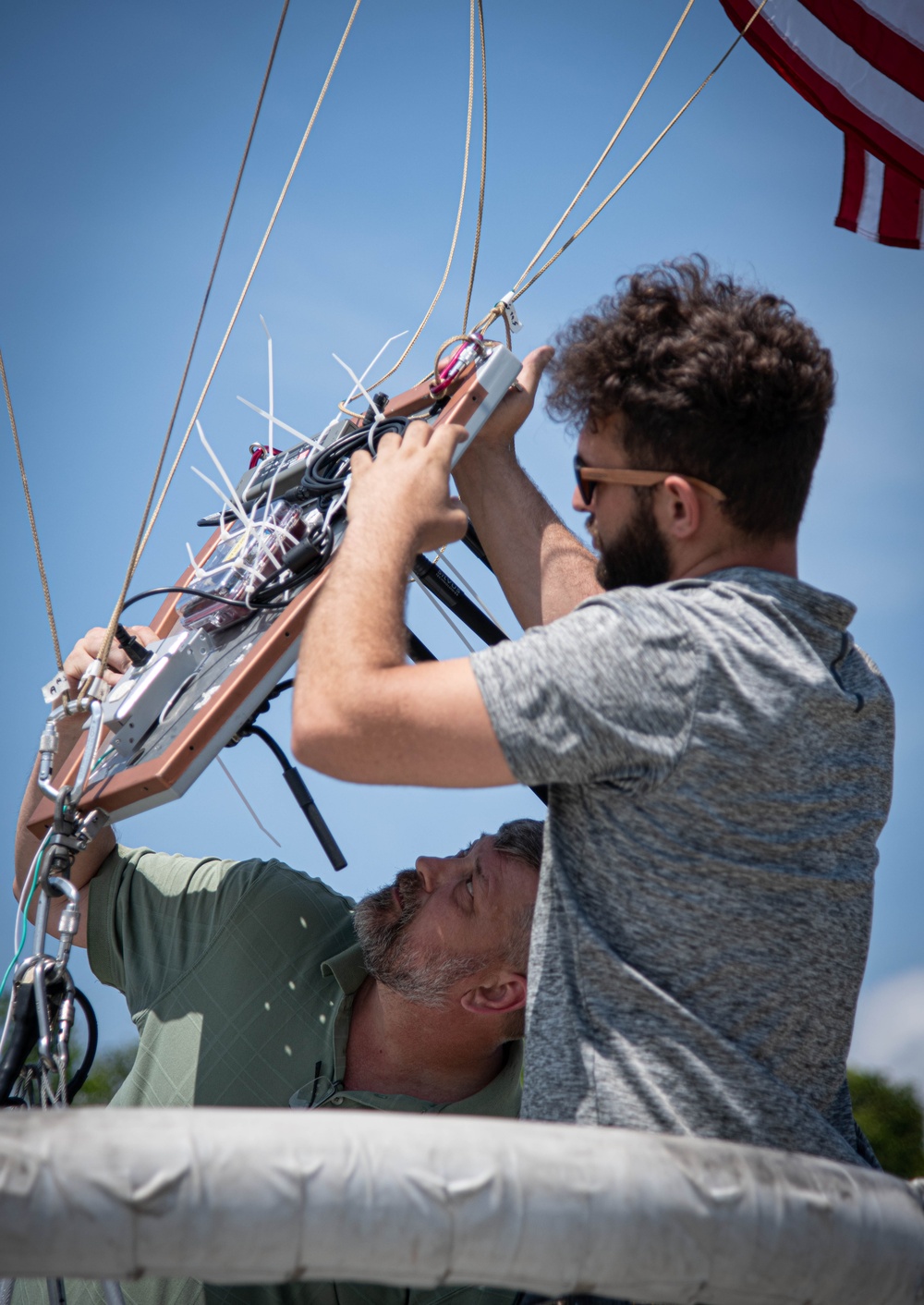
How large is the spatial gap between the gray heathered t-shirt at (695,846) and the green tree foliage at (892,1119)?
11.4 metres

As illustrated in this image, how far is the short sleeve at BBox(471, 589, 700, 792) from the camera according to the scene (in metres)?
1.35

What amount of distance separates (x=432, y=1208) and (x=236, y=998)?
5.05 feet

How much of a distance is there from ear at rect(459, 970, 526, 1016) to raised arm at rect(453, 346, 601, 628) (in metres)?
0.84

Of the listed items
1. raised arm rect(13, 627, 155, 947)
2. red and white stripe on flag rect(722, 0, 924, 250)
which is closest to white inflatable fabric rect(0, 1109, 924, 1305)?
raised arm rect(13, 627, 155, 947)

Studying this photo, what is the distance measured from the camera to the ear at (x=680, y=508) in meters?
1.60

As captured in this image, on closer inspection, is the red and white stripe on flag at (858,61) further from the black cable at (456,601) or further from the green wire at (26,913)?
the green wire at (26,913)

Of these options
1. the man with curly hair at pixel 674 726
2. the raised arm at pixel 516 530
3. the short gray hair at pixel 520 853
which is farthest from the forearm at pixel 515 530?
the short gray hair at pixel 520 853

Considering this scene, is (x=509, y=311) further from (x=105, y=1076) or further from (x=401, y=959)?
(x=105, y=1076)

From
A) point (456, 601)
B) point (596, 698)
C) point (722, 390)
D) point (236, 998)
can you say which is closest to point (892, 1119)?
point (236, 998)

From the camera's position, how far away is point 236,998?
261 centimetres

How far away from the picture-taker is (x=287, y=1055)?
2578 millimetres

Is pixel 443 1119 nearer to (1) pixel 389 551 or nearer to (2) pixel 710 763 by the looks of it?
(2) pixel 710 763

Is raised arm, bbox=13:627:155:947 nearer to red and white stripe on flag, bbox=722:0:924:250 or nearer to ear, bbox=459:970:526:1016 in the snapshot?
ear, bbox=459:970:526:1016

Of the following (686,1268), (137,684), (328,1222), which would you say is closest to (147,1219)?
(328,1222)
